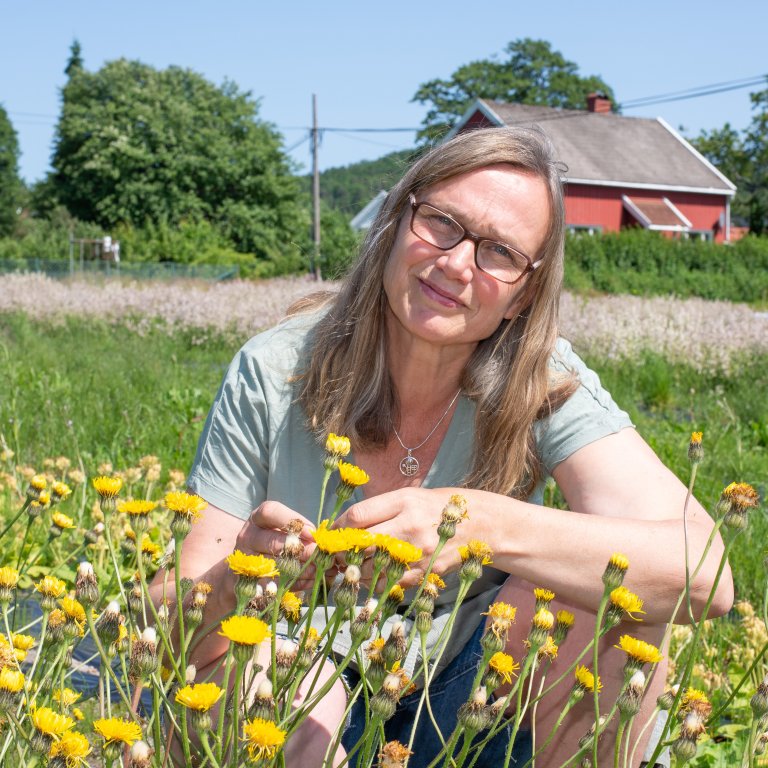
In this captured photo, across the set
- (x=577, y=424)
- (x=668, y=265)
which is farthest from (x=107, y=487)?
(x=668, y=265)

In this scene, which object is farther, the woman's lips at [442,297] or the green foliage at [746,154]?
the green foliage at [746,154]

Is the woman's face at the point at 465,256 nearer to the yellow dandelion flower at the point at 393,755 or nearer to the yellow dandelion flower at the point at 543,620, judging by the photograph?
the yellow dandelion flower at the point at 543,620

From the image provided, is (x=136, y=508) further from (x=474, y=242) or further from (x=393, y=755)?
(x=474, y=242)

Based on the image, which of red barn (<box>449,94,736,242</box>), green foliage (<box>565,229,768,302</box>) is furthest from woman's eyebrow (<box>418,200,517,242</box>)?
red barn (<box>449,94,736,242</box>)

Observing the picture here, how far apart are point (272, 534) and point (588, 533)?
22.3 inches

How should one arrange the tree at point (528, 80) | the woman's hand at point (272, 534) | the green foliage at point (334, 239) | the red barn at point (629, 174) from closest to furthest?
1. the woman's hand at point (272, 534)
2. the green foliage at point (334, 239)
3. the red barn at point (629, 174)
4. the tree at point (528, 80)

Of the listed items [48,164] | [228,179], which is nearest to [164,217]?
[228,179]

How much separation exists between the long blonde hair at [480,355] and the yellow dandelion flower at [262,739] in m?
1.24

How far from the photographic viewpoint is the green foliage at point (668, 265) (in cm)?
2408

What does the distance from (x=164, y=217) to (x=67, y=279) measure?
24.1 m

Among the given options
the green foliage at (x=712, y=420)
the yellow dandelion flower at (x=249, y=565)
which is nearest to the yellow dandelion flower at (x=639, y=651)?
the yellow dandelion flower at (x=249, y=565)

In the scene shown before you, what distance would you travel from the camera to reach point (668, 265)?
25719 millimetres

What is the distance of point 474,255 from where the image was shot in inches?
80.8

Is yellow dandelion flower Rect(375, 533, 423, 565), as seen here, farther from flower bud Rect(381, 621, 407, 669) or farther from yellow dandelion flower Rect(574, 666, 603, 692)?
yellow dandelion flower Rect(574, 666, 603, 692)
